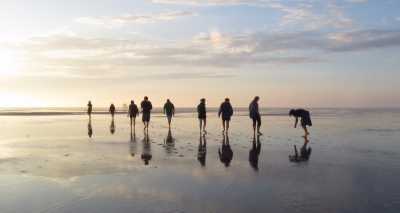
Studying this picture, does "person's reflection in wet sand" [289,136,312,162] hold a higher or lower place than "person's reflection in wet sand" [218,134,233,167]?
lower

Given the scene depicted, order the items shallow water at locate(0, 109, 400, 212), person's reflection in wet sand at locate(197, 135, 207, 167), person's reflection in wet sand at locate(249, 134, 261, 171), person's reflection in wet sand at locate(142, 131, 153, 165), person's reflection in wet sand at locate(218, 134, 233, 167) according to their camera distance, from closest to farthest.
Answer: shallow water at locate(0, 109, 400, 212) → person's reflection in wet sand at locate(249, 134, 261, 171) → person's reflection in wet sand at locate(197, 135, 207, 167) → person's reflection in wet sand at locate(218, 134, 233, 167) → person's reflection in wet sand at locate(142, 131, 153, 165)

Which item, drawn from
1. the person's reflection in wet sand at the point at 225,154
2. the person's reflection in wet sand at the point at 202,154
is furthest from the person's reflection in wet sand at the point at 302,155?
the person's reflection in wet sand at the point at 202,154

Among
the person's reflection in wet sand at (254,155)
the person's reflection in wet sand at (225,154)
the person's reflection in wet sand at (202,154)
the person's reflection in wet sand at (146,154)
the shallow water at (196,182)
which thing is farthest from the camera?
the person's reflection in wet sand at (146,154)

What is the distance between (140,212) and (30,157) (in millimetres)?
10480

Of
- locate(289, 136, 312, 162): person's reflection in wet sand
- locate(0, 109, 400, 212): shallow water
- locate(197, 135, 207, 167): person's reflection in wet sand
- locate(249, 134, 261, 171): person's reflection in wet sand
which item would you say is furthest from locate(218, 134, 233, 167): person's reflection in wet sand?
locate(289, 136, 312, 162): person's reflection in wet sand

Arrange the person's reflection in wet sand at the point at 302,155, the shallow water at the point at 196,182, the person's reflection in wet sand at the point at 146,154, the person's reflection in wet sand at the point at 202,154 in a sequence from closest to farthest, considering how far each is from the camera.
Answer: the shallow water at the point at 196,182 → the person's reflection in wet sand at the point at 202,154 → the person's reflection in wet sand at the point at 146,154 → the person's reflection in wet sand at the point at 302,155

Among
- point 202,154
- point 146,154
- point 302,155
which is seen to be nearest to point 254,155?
point 302,155

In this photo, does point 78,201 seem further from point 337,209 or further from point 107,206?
point 337,209

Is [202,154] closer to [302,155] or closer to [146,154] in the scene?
[146,154]

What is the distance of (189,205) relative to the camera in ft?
29.4

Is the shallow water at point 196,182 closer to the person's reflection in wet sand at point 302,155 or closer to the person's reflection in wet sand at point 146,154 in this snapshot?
the person's reflection in wet sand at point 146,154

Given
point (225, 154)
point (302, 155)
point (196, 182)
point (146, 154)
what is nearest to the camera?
point (196, 182)

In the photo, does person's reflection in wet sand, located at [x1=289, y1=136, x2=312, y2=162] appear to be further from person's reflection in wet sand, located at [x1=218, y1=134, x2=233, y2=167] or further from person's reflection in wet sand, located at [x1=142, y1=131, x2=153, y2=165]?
person's reflection in wet sand, located at [x1=142, y1=131, x2=153, y2=165]

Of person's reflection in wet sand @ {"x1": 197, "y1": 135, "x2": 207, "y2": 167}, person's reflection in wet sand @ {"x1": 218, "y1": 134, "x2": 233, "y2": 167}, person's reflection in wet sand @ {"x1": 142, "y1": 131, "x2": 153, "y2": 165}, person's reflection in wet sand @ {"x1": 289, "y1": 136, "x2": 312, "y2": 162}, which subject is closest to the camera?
person's reflection in wet sand @ {"x1": 197, "y1": 135, "x2": 207, "y2": 167}
